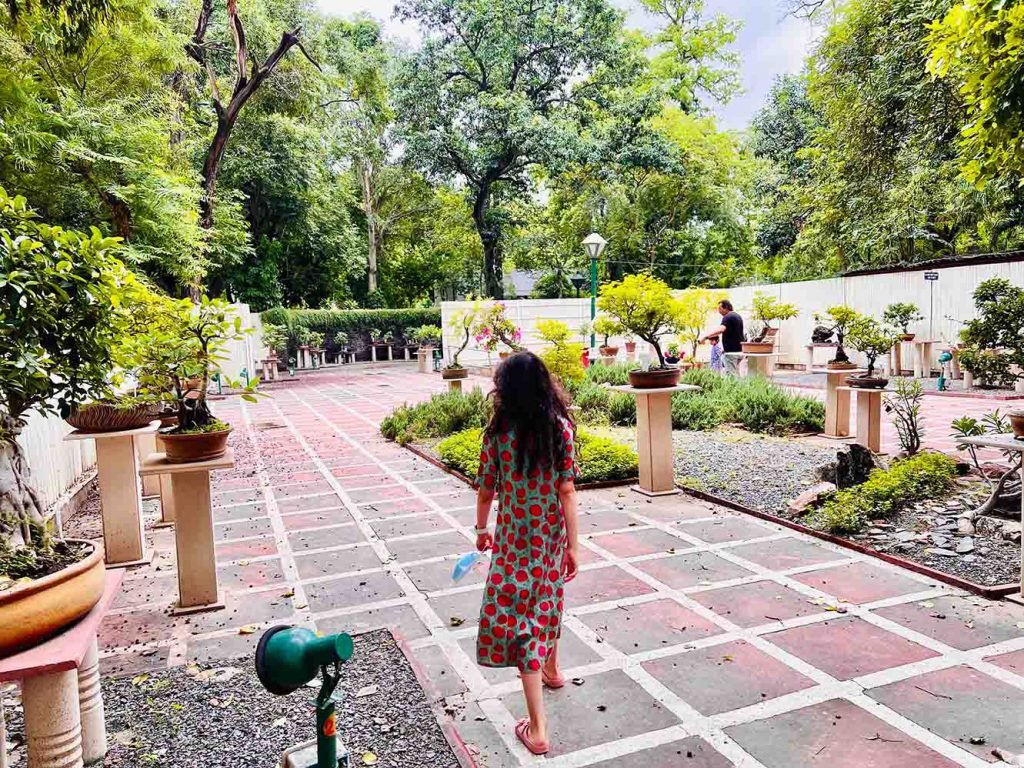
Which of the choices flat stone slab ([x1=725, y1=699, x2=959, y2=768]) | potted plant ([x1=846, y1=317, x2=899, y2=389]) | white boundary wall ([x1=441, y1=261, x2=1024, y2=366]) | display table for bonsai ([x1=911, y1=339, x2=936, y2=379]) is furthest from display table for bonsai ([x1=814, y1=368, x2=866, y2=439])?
display table for bonsai ([x1=911, y1=339, x2=936, y2=379])

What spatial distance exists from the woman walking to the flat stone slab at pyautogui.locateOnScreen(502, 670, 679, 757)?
3.7 inches

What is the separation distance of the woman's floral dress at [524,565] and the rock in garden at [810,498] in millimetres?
3074

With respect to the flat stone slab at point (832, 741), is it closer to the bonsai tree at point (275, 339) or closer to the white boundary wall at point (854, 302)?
the white boundary wall at point (854, 302)

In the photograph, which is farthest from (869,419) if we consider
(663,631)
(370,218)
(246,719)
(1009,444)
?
(370,218)

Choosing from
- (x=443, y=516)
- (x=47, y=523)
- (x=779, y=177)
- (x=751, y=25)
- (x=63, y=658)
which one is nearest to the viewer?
(x=63, y=658)

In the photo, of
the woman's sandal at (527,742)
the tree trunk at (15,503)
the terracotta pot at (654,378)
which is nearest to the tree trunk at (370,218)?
the terracotta pot at (654,378)

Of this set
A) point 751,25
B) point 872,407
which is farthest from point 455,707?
point 751,25

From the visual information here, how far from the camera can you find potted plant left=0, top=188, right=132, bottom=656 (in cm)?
185

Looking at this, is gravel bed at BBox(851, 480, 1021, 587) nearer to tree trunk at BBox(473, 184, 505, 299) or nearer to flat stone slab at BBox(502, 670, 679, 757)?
flat stone slab at BBox(502, 670, 679, 757)

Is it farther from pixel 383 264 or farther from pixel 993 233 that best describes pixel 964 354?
pixel 383 264

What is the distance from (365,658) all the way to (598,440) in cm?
408

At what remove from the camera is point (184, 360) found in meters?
3.56

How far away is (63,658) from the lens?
69.2 inches

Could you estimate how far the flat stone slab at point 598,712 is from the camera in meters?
2.43
